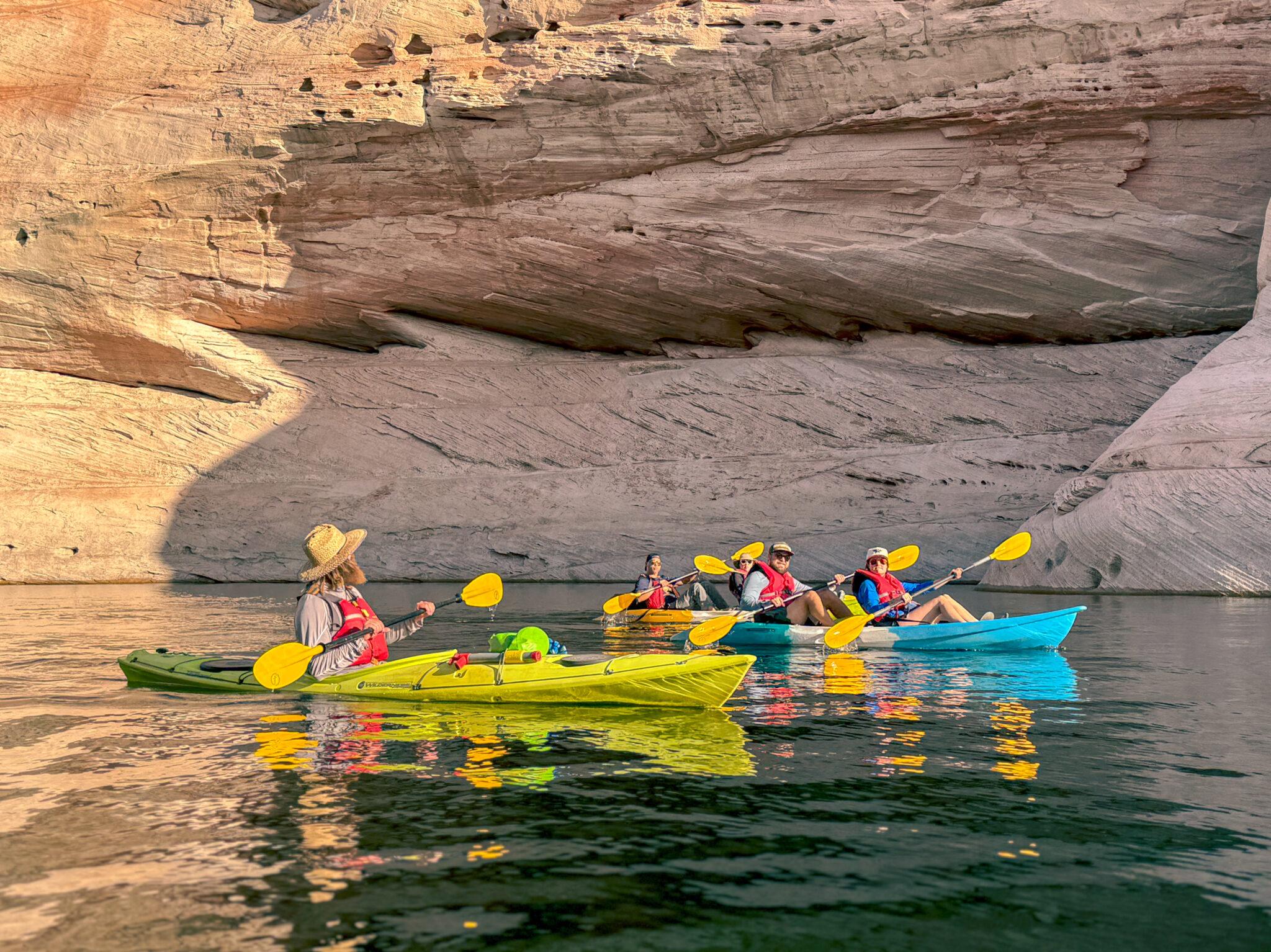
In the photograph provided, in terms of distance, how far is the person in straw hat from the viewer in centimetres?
675

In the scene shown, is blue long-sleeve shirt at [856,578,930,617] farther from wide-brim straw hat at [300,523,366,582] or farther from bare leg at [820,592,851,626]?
wide-brim straw hat at [300,523,366,582]

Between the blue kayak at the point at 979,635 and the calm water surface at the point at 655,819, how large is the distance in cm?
156

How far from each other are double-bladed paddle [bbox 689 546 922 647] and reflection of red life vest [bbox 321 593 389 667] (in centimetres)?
211

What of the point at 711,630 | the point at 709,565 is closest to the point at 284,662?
the point at 711,630

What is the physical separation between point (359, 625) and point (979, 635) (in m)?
5.01

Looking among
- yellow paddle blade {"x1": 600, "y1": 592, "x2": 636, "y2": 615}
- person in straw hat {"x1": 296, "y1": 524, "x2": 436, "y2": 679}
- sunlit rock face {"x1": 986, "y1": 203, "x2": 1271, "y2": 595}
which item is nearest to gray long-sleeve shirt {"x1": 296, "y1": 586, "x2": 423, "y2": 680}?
person in straw hat {"x1": 296, "y1": 524, "x2": 436, "y2": 679}

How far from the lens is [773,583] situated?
11.4 m

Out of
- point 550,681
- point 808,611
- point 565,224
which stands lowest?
point 550,681

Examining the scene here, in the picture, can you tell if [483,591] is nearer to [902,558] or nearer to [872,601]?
[872,601]

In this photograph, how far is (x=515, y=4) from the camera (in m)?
21.7

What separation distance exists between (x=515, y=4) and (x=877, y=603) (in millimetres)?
15392

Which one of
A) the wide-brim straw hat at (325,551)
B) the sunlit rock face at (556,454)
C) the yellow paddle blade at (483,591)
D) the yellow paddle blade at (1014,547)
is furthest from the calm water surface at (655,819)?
the sunlit rock face at (556,454)

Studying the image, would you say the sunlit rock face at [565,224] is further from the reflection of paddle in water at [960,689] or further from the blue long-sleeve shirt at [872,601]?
the reflection of paddle in water at [960,689]

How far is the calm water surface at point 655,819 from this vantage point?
3238 mm
